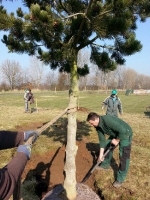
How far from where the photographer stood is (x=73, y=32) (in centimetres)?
297

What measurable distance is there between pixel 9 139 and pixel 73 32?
185 centimetres

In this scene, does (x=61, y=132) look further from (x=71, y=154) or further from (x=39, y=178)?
(x=71, y=154)

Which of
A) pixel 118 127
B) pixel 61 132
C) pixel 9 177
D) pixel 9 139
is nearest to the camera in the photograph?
pixel 9 177

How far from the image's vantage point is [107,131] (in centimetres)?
370

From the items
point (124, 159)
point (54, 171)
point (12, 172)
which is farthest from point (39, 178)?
point (12, 172)

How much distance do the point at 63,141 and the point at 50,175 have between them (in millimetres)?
1780

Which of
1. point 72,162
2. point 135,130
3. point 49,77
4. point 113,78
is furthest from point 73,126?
point 113,78

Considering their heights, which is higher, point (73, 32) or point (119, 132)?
point (73, 32)

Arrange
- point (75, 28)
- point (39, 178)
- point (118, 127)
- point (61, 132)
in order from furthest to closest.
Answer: point (61, 132) < point (39, 178) < point (118, 127) < point (75, 28)

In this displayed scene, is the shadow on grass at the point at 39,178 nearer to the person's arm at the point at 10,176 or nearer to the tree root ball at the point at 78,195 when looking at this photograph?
the tree root ball at the point at 78,195

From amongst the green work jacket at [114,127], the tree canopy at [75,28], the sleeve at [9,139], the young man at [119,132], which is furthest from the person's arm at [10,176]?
the green work jacket at [114,127]

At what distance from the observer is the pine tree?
238 cm

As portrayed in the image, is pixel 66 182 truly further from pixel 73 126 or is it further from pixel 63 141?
pixel 63 141

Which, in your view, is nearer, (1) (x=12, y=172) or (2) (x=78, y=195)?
(1) (x=12, y=172)
